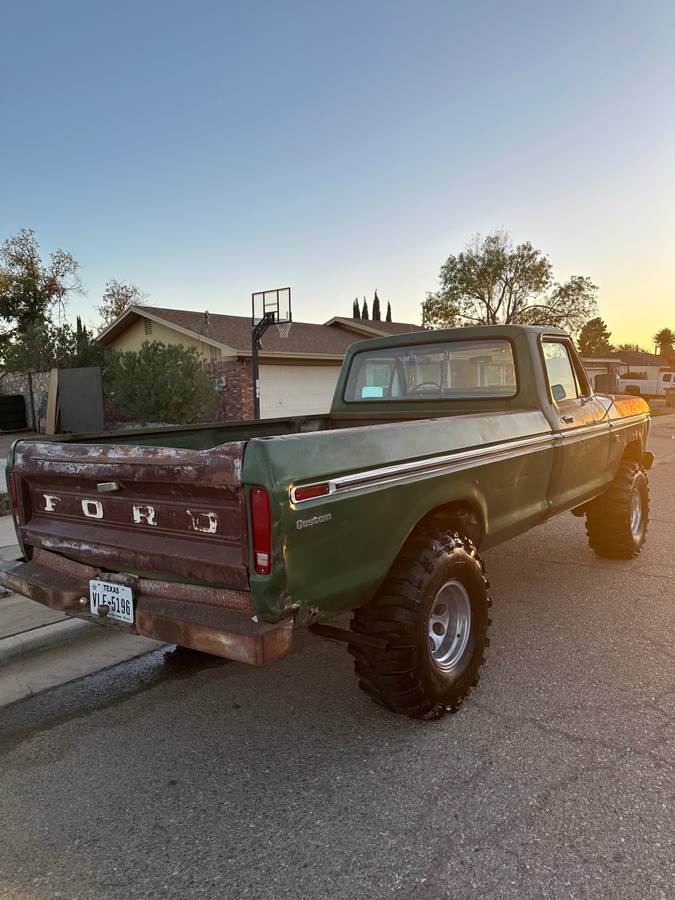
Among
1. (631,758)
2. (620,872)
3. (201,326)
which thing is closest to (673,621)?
(631,758)

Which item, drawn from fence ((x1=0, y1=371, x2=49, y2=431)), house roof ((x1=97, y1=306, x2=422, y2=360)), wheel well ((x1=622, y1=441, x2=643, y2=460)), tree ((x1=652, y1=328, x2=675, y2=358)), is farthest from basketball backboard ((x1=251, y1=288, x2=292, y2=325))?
tree ((x1=652, y1=328, x2=675, y2=358))

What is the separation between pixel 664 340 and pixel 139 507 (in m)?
130

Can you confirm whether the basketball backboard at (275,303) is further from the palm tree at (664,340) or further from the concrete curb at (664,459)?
the palm tree at (664,340)

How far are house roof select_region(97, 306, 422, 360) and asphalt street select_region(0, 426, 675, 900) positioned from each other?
16.6 m

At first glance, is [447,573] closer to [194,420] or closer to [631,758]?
[631,758]

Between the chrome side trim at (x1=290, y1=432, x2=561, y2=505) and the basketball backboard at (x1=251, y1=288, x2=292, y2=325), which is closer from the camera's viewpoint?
the chrome side trim at (x1=290, y1=432, x2=561, y2=505)

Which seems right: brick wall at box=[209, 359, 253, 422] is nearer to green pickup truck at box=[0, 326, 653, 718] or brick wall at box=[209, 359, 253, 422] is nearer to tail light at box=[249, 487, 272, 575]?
green pickup truck at box=[0, 326, 653, 718]

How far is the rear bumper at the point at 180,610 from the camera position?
2.39 m

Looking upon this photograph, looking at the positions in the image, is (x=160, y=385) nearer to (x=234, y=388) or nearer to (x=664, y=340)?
(x=234, y=388)

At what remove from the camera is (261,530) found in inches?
92.7

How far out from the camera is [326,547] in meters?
2.54

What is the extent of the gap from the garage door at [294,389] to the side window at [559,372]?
15.5 meters

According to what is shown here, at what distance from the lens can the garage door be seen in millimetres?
20984

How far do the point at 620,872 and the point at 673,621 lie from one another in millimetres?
2549
